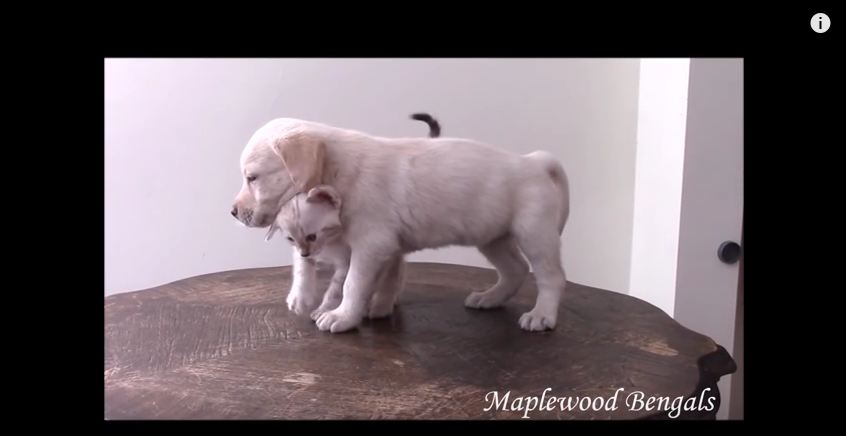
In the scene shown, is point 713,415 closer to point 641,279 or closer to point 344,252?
point 344,252

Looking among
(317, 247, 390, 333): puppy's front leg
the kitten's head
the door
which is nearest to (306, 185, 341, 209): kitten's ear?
the kitten's head

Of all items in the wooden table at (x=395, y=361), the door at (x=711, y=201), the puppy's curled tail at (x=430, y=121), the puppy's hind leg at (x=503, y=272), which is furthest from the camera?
the door at (x=711, y=201)

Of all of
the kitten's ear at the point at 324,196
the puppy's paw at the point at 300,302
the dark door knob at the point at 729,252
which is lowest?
the puppy's paw at the point at 300,302

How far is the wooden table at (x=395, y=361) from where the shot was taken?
101 cm

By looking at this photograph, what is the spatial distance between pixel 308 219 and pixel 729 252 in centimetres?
174

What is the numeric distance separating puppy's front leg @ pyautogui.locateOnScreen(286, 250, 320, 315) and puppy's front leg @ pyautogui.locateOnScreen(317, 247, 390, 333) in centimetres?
10

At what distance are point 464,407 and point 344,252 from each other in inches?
21.6

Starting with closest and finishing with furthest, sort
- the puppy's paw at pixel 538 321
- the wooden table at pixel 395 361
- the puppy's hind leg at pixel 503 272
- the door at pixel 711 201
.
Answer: the wooden table at pixel 395 361 → the puppy's paw at pixel 538 321 → the puppy's hind leg at pixel 503 272 → the door at pixel 711 201

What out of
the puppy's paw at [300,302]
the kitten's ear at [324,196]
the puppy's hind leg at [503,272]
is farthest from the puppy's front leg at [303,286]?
the puppy's hind leg at [503,272]

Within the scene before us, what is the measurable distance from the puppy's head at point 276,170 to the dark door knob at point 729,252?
1678mm

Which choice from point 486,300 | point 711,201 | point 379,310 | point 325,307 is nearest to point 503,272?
point 486,300

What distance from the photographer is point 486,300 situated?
1.61 m

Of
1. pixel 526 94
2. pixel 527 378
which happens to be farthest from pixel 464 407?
pixel 526 94

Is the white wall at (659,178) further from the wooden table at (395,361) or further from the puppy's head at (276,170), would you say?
the puppy's head at (276,170)
